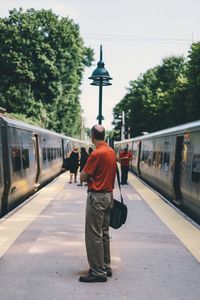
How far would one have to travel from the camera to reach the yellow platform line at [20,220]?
346 inches

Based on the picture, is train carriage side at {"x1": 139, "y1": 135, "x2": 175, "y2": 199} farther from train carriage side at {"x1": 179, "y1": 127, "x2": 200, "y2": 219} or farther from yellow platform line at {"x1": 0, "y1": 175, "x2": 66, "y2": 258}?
yellow platform line at {"x1": 0, "y1": 175, "x2": 66, "y2": 258}

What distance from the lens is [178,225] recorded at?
11.1 meters

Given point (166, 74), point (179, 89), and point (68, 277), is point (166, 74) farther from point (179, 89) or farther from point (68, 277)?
point (68, 277)

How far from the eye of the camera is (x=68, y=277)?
21.1 feet

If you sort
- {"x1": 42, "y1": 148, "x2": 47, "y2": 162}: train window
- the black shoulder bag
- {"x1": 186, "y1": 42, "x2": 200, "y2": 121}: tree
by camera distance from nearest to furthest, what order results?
the black shoulder bag < {"x1": 42, "y1": 148, "x2": 47, "y2": 162}: train window < {"x1": 186, "y1": 42, "x2": 200, "y2": 121}: tree

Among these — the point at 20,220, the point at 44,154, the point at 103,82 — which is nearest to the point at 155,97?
the point at 44,154

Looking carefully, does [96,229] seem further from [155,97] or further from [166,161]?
[155,97]

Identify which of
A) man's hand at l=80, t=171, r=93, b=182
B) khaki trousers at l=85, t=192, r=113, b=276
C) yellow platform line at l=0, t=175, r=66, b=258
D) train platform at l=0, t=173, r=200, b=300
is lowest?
train platform at l=0, t=173, r=200, b=300

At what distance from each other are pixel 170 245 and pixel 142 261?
1.39 metres

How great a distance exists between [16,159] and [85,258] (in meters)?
7.85

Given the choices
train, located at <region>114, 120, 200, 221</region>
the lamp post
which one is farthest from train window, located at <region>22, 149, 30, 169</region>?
the lamp post

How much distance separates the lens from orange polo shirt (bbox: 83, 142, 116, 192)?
20.4ft

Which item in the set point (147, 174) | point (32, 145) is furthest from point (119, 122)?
point (32, 145)

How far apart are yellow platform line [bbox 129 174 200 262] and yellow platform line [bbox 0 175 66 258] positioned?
2940 millimetres
